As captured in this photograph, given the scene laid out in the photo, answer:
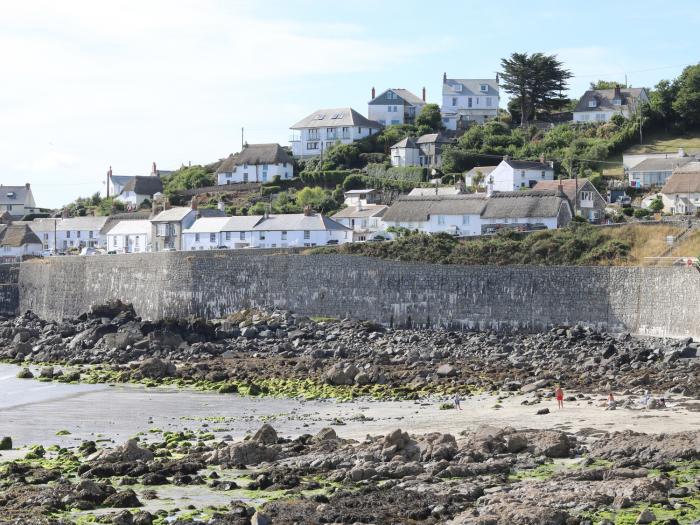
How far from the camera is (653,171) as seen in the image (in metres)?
73.6

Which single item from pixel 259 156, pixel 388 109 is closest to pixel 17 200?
pixel 259 156

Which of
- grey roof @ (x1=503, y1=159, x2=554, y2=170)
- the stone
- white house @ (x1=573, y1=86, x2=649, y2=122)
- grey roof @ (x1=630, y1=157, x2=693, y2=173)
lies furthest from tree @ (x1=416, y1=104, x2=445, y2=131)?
the stone

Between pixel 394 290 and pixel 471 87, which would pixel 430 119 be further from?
pixel 394 290

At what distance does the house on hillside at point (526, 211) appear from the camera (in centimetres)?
6050

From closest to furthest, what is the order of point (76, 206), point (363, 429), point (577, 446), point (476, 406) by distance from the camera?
point (577, 446) < point (363, 429) < point (476, 406) < point (76, 206)

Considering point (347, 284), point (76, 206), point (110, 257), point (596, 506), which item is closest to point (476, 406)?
point (596, 506)

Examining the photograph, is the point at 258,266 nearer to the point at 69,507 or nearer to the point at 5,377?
the point at 5,377

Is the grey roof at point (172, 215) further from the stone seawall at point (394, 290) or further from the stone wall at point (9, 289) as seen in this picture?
the stone wall at point (9, 289)

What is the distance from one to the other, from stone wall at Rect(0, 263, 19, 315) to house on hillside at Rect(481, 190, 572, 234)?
2754 cm

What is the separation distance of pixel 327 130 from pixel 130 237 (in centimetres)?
2111

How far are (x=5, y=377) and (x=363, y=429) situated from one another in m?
21.7

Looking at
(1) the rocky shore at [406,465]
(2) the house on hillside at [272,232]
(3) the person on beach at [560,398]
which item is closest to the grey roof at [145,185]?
(2) the house on hillside at [272,232]

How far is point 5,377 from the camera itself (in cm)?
4669

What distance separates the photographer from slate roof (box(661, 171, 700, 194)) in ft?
216
